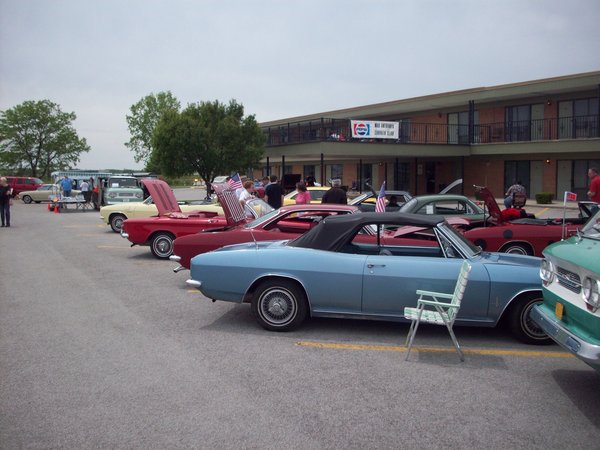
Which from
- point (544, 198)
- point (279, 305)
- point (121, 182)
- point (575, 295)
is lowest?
point (279, 305)

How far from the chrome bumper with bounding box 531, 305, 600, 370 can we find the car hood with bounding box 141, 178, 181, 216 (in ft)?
28.0

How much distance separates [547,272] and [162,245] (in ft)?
27.9

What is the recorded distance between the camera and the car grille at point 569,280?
4.41m

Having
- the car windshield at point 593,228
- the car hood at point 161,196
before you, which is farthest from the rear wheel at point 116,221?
the car windshield at point 593,228

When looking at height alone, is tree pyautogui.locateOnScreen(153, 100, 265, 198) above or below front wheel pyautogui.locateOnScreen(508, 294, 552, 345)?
above

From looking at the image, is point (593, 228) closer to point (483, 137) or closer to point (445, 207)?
point (445, 207)

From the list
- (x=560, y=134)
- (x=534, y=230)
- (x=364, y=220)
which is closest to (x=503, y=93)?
(x=560, y=134)

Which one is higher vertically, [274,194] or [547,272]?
[274,194]

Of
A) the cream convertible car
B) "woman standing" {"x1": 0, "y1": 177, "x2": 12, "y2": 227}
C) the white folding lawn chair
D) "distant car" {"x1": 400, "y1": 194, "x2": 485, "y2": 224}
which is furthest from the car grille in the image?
"woman standing" {"x1": 0, "y1": 177, "x2": 12, "y2": 227}

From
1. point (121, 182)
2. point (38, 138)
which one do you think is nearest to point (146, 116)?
point (38, 138)

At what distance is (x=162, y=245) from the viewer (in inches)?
464

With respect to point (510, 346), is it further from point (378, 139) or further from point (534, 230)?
point (378, 139)

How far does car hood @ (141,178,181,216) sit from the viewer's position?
38.4ft

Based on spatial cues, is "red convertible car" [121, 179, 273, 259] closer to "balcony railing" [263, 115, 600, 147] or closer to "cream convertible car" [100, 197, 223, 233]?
"cream convertible car" [100, 197, 223, 233]
